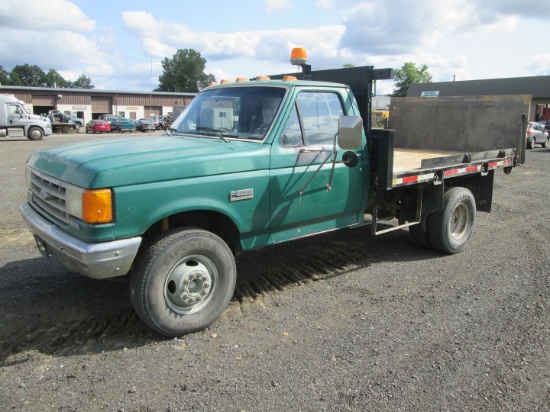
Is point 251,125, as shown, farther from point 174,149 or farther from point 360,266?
point 360,266

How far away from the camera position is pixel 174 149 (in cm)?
403

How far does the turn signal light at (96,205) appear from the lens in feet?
11.1

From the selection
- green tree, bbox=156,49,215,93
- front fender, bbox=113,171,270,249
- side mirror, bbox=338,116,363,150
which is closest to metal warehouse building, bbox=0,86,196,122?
green tree, bbox=156,49,215,93

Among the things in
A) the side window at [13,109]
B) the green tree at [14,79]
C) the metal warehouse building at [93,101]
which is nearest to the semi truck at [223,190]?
the side window at [13,109]

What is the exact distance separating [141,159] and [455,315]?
3.10 metres

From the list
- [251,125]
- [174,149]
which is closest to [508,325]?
[251,125]

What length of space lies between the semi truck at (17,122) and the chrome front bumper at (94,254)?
1165 inches

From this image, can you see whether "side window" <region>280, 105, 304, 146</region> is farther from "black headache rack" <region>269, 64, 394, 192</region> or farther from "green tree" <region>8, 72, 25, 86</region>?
"green tree" <region>8, 72, 25, 86</region>

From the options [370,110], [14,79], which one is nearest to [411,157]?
[370,110]

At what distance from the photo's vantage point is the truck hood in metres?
3.49

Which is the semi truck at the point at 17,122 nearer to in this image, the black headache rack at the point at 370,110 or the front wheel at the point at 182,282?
the black headache rack at the point at 370,110

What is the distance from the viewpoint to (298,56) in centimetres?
587

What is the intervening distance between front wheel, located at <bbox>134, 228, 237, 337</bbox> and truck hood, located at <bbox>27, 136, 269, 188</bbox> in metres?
0.54

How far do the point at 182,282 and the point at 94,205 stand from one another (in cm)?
96
